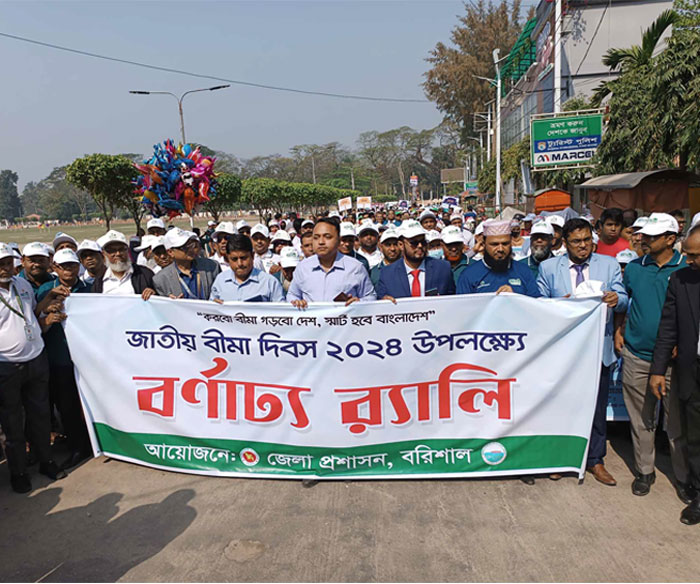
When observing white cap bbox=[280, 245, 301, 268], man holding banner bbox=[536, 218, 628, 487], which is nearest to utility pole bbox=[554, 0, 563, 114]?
white cap bbox=[280, 245, 301, 268]

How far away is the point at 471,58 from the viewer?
5591cm

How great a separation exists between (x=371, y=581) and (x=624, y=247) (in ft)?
14.0

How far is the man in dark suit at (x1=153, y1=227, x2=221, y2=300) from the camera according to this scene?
4680 millimetres

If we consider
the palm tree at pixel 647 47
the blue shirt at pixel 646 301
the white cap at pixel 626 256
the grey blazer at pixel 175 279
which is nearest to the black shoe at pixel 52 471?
the grey blazer at pixel 175 279

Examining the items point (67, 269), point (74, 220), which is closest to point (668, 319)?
point (67, 269)

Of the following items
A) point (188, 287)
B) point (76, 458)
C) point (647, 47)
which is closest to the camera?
point (76, 458)

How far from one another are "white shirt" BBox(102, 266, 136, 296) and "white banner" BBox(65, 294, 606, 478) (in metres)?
0.65

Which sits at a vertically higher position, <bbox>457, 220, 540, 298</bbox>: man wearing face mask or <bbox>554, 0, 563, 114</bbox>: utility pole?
<bbox>554, 0, 563, 114</bbox>: utility pole

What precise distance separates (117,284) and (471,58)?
2274 inches

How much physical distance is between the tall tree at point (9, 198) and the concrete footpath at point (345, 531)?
132918mm

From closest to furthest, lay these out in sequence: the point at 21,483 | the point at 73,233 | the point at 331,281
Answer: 1. the point at 21,483
2. the point at 331,281
3. the point at 73,233

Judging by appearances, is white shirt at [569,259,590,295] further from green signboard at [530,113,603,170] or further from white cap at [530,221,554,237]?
green signboard at [530,113,603,170]

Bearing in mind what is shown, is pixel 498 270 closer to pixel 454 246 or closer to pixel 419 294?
pixel 419 294

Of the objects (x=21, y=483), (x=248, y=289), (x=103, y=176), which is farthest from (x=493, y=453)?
(x=103, y=176)
